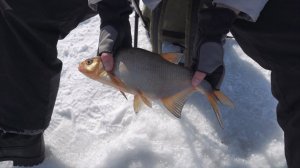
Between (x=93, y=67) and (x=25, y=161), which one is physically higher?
(x=93, y=67)

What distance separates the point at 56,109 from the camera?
211 centimetres

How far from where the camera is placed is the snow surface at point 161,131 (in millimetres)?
1835

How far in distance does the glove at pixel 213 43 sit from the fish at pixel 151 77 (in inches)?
1.8

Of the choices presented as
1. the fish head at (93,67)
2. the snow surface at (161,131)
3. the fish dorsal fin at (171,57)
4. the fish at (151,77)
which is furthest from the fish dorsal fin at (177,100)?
the snow surface at (161,131)

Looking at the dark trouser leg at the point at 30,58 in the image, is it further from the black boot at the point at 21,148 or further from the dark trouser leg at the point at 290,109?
the dark trouser leg at the point at 290,109

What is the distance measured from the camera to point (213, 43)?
150cm

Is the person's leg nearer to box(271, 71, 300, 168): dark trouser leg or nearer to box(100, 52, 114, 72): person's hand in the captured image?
box(100, 52, 114, 72): person's hand

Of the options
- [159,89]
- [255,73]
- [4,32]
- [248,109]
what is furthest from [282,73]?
[4,32]

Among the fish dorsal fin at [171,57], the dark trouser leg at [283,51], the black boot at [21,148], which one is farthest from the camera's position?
the black boot at [21,148]

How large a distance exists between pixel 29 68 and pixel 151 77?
1.62 feet

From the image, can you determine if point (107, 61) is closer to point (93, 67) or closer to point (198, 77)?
point (93, 67)

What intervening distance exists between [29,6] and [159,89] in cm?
56

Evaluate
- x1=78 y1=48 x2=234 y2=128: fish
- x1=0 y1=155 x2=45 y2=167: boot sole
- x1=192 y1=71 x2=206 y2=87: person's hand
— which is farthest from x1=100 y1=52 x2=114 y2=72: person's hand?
x1=0 y1=155 x2=45 y2=167: boot sole

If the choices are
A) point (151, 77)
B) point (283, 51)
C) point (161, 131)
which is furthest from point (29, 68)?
point (283, 51)
